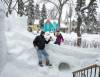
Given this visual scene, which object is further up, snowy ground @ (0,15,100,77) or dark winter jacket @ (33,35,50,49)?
dark winter jacket @ (33,35,50,49)

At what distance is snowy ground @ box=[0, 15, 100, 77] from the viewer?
12.3m

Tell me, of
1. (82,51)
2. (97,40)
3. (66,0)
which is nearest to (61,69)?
(82,51)

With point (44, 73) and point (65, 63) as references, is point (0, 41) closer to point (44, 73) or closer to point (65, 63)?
point (44, 73)

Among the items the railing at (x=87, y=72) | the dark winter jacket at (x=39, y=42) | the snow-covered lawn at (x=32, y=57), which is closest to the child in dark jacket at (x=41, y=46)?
the dark winter jacket at (x=39, y=42)

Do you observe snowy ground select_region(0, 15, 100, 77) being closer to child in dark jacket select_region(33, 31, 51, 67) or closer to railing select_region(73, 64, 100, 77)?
child in dark jacket select_region(33, 31, 51, 67)

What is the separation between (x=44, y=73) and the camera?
12570 millimetres

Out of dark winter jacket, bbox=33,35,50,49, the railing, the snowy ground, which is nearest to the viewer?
the railing

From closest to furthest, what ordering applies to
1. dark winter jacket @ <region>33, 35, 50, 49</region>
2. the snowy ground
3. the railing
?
the railing → the snowy ground → dark winter jacket @ <region>33, 35, 50, 49</region>

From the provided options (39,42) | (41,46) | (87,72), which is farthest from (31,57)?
(87,72)

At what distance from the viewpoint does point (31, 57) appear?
13.0 metres

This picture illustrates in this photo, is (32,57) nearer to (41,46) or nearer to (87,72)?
(41,46)

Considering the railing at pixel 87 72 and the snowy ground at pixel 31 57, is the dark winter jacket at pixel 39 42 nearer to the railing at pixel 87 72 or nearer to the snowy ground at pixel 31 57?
the snowy ground at pixel 31 57

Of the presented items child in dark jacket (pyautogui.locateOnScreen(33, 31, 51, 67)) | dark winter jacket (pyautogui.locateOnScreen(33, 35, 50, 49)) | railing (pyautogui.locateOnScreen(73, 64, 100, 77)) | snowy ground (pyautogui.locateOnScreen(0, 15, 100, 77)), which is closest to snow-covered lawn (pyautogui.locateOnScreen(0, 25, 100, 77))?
snowy ground (pyautogui.locateOnScreen(0, 15, 100, 77))

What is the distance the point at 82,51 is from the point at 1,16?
528 cm
